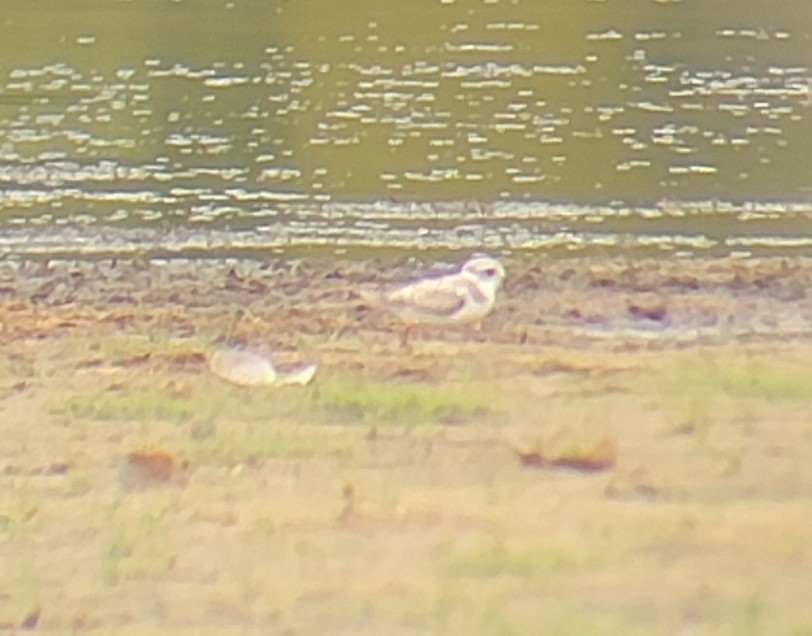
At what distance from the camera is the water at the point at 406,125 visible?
910mm

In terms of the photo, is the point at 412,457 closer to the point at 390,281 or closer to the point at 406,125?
the point at 390,281

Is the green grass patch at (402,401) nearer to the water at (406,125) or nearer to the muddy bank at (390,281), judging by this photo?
the muddy bank at (390,281)

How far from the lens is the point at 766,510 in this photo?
602 mm

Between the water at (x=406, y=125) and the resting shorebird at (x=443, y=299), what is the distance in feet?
0.18

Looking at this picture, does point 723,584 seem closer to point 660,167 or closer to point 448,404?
point 448,404

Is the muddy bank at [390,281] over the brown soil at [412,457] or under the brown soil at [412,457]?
under

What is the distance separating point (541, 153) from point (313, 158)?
0.16 meters

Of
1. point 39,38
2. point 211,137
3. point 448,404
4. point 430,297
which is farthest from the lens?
point 39,38

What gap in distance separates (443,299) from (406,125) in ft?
0.86

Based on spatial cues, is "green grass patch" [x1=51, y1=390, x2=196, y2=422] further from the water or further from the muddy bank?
the water

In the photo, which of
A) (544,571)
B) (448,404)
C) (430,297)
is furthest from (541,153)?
(544,571)

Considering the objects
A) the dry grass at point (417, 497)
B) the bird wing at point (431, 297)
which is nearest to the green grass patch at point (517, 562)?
the dry grass at point (417, 497)

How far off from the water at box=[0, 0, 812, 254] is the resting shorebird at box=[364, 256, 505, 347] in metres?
0.06

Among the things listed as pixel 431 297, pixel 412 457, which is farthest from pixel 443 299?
pixel 412 457
